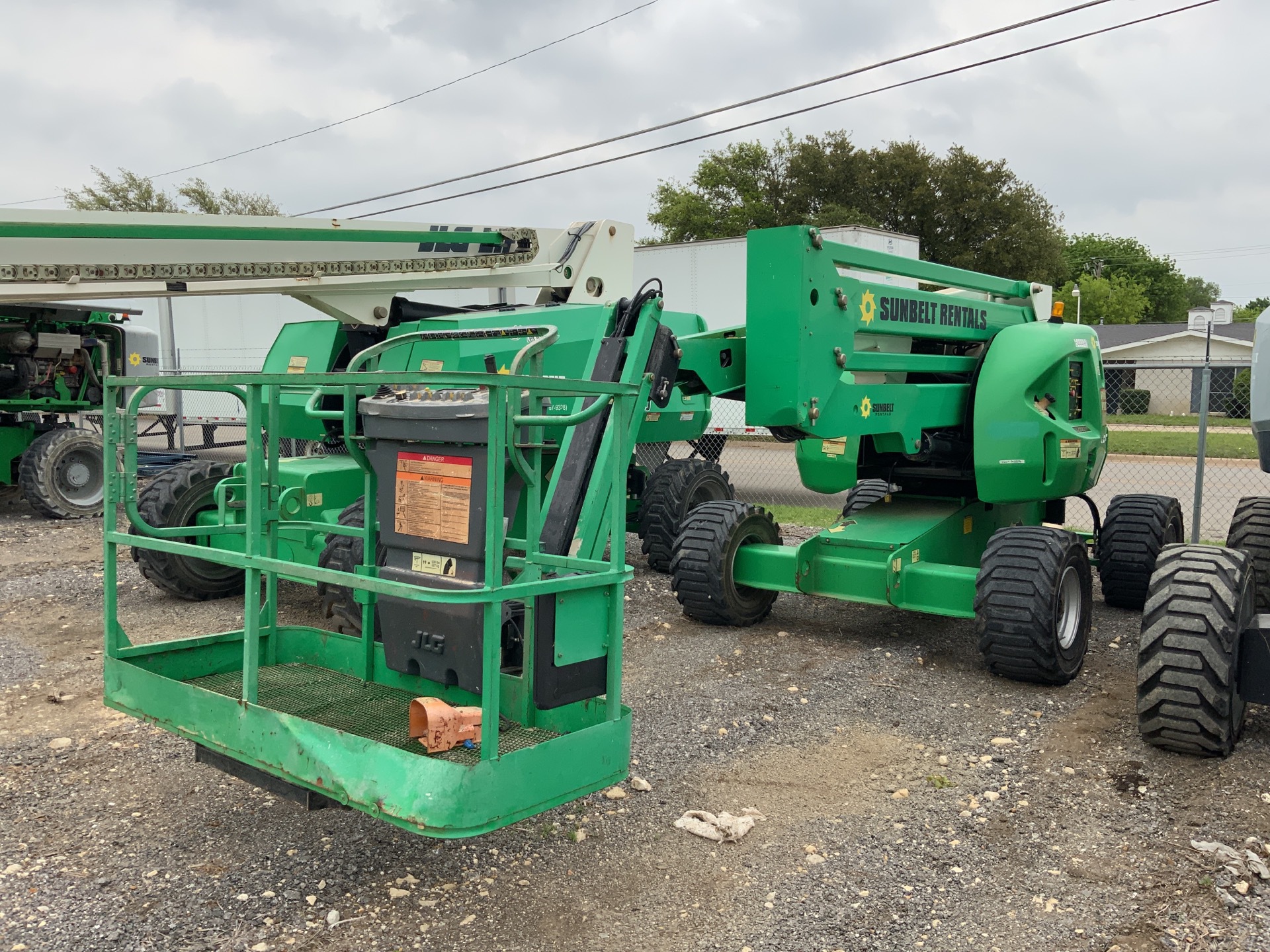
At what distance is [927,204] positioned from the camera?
144ft

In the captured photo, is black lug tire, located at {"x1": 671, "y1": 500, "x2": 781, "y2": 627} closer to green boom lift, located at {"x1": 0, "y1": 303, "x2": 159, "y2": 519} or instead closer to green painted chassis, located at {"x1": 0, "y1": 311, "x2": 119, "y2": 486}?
green boom lift, located at {"x1": 0, "y1": 303, "x2": 159, "y2": 519}

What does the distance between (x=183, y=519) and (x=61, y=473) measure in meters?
5.28

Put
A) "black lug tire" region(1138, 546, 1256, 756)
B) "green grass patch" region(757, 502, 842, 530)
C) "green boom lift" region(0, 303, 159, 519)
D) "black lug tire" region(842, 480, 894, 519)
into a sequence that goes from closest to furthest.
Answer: "black lug tire" region(1138, 546, 1256, 756) < "black lug tire" region(842, 480, 894, 519) < "green boom lift" region(0, 303, 159, 519) < "green grass patch" region(757, 502, 842, 530)

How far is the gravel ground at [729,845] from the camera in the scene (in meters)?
3.36

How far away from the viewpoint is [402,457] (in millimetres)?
3863

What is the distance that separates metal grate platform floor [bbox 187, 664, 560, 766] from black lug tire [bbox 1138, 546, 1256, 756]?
2.83m

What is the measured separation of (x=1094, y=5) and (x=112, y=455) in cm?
1433

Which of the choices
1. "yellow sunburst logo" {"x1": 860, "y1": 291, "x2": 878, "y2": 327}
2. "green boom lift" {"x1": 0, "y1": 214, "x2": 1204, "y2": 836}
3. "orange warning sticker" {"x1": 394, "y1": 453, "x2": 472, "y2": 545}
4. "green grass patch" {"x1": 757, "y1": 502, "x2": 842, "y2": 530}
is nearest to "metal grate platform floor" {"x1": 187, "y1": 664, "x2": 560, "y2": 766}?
"green boom lift" {"x1": 0, "y1": 214, "x2": 1204, "y2": 836}

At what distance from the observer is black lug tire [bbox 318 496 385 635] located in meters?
5.21

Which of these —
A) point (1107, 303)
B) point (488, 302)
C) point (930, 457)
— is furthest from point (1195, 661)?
point (1107, 303)

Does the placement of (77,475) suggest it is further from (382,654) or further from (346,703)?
(346,703)

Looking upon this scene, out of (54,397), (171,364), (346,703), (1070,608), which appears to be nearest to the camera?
(346,703)

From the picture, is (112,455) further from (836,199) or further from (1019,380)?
(836,199)

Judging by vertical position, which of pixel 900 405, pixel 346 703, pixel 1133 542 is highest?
pixel 900 405
